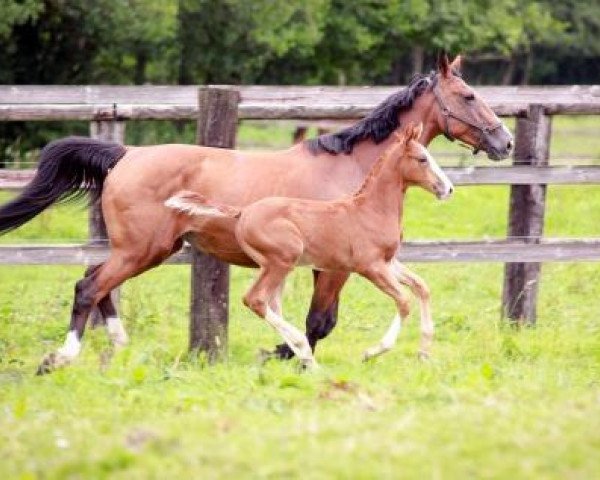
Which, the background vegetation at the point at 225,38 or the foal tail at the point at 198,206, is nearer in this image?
the foal tail at the point at 198,206

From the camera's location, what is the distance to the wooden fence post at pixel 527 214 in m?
10.1

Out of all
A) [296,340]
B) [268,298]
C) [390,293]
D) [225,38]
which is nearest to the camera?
[296,340]

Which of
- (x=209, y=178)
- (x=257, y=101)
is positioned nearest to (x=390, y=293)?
(x=209, y=178)

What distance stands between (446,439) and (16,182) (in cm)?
519

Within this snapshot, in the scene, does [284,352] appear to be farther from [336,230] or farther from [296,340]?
[336,230]

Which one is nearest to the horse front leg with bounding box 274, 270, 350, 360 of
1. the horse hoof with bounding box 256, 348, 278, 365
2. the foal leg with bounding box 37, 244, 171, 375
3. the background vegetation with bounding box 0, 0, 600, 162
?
the horse hoof with bounding box 256, 348, 278, 365

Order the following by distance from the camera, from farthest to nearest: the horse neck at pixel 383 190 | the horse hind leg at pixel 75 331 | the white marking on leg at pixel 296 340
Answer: the horse neck at pixel 383 190, the horse hind leg at pixel 75 331, the white marking on leg at pixel 296 340

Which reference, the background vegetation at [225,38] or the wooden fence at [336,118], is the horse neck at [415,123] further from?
the background vegetation at [225,38]

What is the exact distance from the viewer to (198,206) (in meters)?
8.41

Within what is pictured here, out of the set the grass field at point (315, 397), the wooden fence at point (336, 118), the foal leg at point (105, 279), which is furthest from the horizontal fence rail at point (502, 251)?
the foal leg at point (105, 279)

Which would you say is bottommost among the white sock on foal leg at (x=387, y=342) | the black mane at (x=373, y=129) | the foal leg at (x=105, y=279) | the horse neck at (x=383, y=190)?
the white sock on foal leg at (x=387, y=342)

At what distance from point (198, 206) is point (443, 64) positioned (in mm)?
2096

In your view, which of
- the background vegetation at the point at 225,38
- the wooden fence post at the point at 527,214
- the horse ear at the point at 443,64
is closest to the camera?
the horse ear at the point at 443,64

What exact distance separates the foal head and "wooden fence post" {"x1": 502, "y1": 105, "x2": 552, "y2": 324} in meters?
1.76
